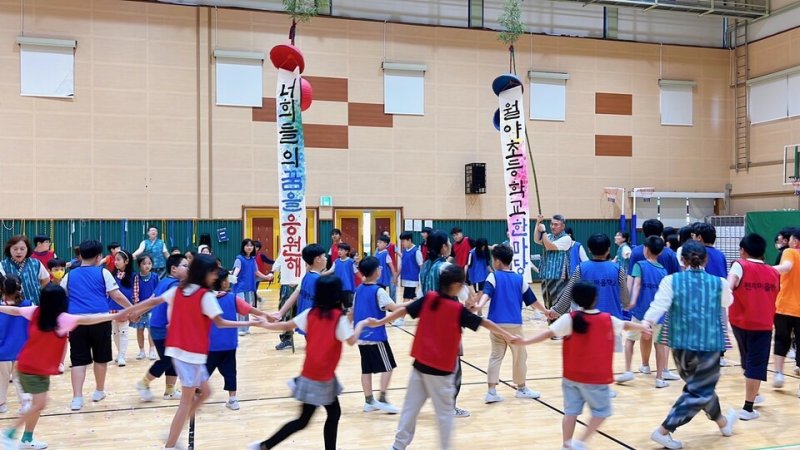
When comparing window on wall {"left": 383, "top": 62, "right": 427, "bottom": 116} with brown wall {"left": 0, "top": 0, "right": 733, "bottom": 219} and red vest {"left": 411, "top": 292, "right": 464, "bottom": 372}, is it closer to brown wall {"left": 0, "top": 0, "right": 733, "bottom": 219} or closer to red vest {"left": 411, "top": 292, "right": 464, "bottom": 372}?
brown wall {"left": 0, "top": 0, "right": 733, "bottom": 219}

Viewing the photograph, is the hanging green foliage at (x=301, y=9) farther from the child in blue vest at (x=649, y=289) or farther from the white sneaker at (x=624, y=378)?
the white sneaker at (x=624, y=378)

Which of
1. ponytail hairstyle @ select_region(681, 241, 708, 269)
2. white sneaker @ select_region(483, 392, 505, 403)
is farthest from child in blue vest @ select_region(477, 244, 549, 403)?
ponytail hairstyle @ select_region(681, 241, 708, 269)

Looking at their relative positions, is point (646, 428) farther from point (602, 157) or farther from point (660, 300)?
point (602, 157)

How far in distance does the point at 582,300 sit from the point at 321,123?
12430 mm

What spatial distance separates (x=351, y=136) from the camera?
1591 centimetres

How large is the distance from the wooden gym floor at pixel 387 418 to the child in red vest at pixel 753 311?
37 cm

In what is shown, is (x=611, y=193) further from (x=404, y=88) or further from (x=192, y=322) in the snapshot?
(x=192, y=322)

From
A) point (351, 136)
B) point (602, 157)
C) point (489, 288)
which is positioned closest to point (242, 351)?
point (489, 288)

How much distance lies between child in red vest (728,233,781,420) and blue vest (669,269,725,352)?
96 cm

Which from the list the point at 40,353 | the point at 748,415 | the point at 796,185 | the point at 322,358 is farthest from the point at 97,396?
the point at 796,185

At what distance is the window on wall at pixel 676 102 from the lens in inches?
715

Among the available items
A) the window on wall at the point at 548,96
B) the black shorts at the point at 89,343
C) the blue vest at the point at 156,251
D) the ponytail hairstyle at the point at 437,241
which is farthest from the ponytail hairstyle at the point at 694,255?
the window on wall at the point at 548,96

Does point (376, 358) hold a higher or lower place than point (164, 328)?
lower

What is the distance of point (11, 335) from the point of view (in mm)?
5156
